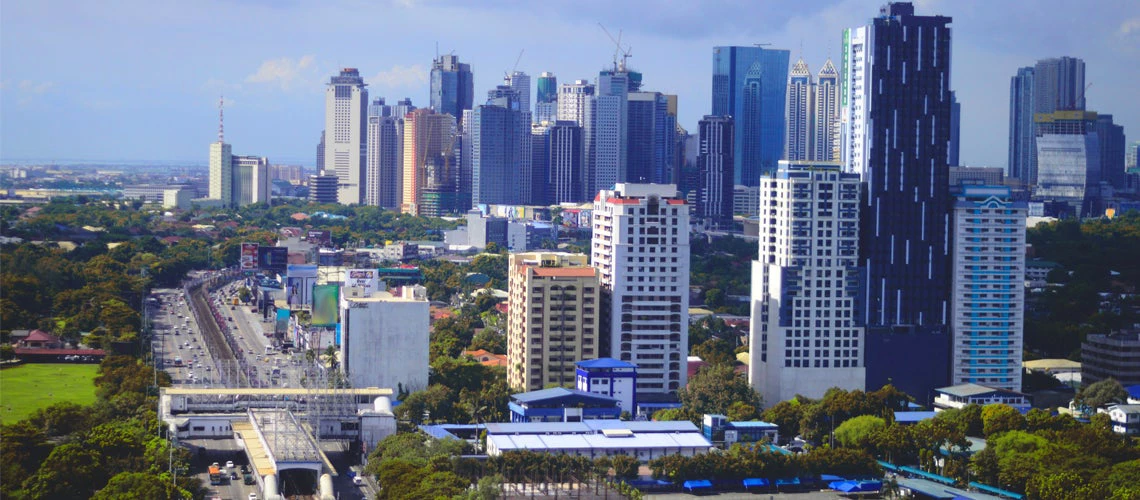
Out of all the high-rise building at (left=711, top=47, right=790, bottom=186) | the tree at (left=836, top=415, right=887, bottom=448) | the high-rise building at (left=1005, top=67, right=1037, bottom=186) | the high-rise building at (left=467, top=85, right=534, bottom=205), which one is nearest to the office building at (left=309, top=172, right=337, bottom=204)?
the high-rise building at (left=467, top=85, right=534, bottom=205)

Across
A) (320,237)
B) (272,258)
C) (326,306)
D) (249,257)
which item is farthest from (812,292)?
(320,237)

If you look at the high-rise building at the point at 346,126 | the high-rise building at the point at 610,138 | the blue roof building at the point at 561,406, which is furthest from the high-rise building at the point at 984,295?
the high-rise building at the point at 346,126

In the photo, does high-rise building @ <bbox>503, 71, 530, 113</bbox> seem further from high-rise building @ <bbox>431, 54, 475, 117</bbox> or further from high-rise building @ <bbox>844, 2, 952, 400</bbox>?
high-rise building @ <bbox>844, 2, 952, 400</bbox>

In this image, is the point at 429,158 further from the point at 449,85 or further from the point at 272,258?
the point at 272,258

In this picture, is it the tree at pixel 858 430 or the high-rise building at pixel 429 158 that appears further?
the high-rise building at pixel 429 158

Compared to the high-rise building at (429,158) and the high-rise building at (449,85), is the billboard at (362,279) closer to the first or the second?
the high-rise building at (429,158)

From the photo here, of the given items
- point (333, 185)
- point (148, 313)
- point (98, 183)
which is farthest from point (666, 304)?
point (333, 185)

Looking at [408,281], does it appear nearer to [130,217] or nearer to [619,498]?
[130,217]
